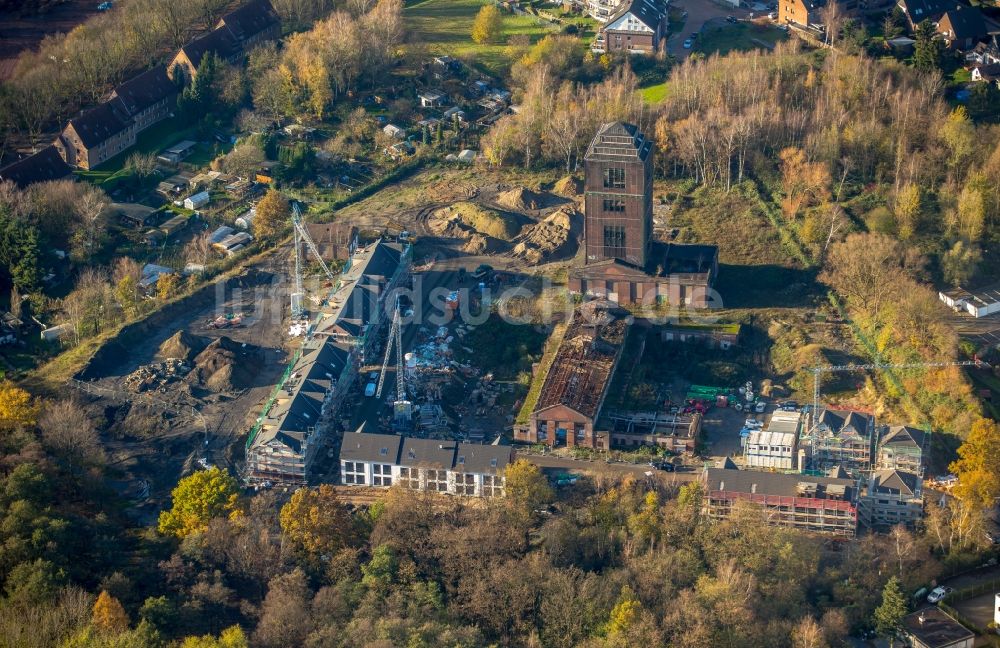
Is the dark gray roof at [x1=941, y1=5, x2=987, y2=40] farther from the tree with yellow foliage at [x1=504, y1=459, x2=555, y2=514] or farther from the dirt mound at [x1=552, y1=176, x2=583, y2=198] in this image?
the tree with yellow foliage at [x1=504, y1=459, x2=555, y2=514]

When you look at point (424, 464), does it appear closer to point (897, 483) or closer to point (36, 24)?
point (897, 483)

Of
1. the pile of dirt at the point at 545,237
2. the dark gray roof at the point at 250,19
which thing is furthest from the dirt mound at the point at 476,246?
the dark gray roof at the point at 250,19

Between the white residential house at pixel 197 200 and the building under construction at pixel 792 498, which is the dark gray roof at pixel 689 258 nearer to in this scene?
the building under construction at pixel 792 498

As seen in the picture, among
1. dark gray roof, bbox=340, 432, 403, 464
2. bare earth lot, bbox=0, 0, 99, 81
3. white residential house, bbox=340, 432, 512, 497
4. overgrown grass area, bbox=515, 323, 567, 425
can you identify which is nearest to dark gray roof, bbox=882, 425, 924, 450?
overgrown grass area, bbox=515, 323, 567, 425

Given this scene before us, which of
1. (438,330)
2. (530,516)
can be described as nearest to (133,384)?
(438,330)

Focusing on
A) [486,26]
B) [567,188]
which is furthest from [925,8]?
[486,26]
